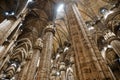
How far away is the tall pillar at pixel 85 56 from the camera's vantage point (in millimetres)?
3727

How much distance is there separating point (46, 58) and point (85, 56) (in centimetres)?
296

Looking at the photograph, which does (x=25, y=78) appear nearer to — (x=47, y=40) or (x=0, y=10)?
(x=47, y=40)

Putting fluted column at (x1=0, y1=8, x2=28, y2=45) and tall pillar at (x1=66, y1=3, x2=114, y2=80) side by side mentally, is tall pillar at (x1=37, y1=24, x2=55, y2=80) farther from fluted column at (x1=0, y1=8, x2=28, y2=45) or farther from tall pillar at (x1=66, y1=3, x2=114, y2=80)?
fluted column at (x1=0, y1=8, x2=28, y2=45)

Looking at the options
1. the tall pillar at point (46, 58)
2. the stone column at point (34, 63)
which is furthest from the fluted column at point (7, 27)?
the tall pillar at point (46, 58)

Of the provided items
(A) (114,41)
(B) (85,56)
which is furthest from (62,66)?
(B) (85,56)

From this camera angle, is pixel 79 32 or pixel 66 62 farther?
pixel 66 62

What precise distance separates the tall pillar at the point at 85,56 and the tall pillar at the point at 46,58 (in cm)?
191

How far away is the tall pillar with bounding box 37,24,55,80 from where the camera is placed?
6105 millimetres

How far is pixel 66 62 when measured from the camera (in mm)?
14625

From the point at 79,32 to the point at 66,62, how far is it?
9.70m

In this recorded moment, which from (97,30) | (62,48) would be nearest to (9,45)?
(62,48)

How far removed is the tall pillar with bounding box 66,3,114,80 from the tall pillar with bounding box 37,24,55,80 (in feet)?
6.25

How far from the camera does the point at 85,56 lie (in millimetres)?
4281

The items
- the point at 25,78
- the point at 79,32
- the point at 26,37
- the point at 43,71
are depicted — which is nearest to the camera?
the point at 79,32
